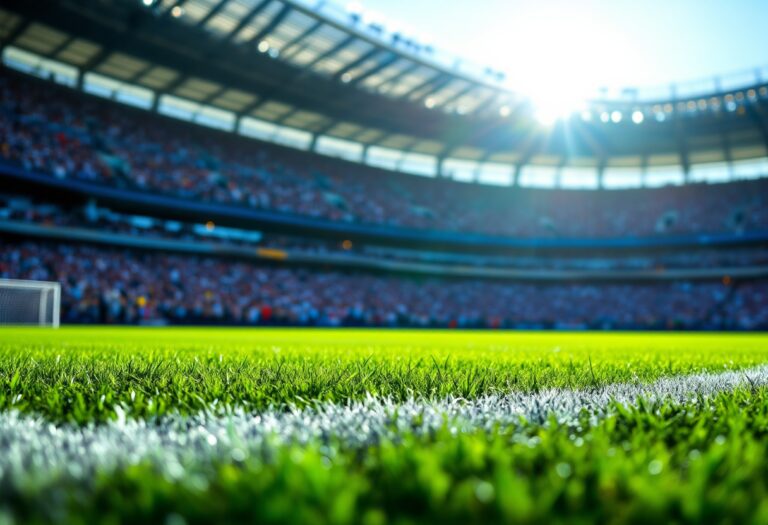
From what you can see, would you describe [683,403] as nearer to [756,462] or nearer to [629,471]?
[756,462]

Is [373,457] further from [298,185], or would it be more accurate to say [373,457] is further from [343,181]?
[343,181]

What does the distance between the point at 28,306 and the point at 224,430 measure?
23411 mm

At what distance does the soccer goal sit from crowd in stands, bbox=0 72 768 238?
Answer: 970cm

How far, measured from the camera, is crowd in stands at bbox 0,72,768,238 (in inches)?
1208

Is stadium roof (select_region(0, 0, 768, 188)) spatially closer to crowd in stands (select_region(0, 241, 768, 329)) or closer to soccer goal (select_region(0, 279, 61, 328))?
crowd in stands (select_region(0, 241, 768, 329))

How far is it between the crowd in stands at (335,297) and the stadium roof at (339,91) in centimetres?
1073

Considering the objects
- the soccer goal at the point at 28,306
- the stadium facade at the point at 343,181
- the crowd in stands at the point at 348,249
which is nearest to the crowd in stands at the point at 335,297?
the stadium facade at the point at 343,181

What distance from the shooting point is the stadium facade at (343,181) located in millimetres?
28469

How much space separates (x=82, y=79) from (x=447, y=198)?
2767cm

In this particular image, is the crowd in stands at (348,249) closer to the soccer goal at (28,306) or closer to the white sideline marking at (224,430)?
the soccer goal at (28,306)

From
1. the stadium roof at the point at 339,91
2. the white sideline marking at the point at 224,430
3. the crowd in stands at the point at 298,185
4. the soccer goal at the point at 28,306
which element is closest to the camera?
the white sideline marking at the point at 224,430

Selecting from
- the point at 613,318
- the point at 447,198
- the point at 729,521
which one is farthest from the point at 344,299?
the point at 729,521

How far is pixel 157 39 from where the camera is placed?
2869cm

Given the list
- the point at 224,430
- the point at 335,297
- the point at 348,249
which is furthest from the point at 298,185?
the point at 224,430
